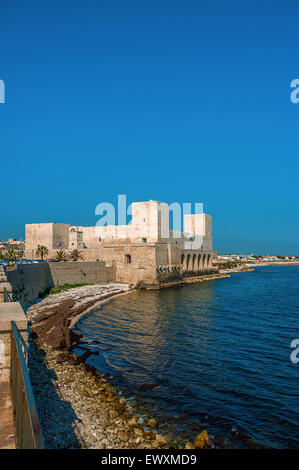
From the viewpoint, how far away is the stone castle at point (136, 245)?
3525cm

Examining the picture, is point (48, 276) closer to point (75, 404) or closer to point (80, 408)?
point (75, 404)

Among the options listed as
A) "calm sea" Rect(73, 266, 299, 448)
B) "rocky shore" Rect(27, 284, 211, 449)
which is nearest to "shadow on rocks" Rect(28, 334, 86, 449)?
"rocky shore" Rect(27, 284, 211, 449)

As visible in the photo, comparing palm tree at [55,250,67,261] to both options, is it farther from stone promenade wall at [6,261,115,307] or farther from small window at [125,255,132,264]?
small window at [125,255,132,264]

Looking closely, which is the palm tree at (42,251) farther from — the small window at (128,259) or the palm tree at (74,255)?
the small window at (128,259)

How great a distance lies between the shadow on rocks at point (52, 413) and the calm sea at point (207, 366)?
6.20 feet

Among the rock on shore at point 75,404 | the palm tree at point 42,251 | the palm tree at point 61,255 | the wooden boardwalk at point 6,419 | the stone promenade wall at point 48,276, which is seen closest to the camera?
the wooden boardwalk at point 6,419

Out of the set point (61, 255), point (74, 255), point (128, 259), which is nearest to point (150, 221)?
point (128, 259)

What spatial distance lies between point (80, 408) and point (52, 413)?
72 centimetres

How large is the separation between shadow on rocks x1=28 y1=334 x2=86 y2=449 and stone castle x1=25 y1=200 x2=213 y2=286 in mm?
24362

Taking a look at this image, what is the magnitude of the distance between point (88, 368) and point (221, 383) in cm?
433

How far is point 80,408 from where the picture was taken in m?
8.18

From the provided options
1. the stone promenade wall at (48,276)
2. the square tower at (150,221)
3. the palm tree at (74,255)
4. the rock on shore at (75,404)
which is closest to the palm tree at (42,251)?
the palm tree at (74,255)

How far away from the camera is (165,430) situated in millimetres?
7613
